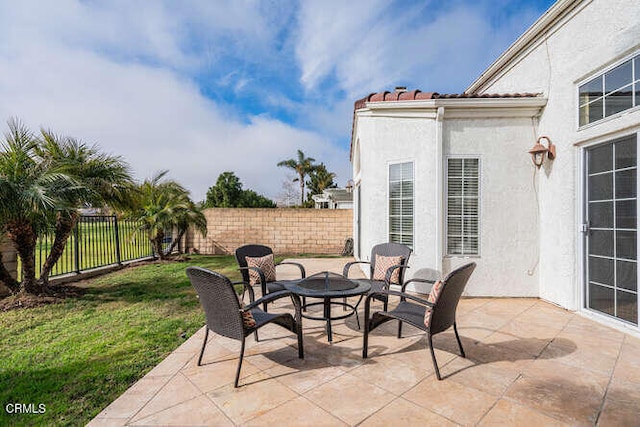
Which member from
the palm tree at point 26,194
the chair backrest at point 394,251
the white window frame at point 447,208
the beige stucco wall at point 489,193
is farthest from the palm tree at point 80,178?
the white window frame at point 447,208

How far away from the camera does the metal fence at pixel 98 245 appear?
7.59 meters

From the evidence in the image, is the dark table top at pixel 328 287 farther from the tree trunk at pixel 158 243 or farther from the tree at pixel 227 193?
the tree at pixel 227 193

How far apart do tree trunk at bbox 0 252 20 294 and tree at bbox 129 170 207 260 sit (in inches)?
172

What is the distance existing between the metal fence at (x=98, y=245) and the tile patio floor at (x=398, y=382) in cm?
538

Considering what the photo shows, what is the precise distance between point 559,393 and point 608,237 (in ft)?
9.75

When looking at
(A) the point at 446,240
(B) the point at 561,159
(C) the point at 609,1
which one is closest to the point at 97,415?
(A) the point at 446,240

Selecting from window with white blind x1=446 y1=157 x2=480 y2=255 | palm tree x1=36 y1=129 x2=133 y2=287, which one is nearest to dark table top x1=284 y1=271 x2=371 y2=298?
window with white blind x1=446 y1=157 x2=480 y2=255

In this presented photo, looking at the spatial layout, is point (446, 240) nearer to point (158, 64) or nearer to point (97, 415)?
point (97, 415)

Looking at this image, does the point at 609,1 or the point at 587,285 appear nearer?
the point at 609,1

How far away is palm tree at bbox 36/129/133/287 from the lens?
594cm

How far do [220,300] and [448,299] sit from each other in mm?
2331

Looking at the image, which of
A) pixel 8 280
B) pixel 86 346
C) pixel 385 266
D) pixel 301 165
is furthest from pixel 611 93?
pixel 301 165

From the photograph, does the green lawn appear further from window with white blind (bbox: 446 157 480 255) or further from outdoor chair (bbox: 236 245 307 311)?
window with white blind (bbox: 446 157 480 255)

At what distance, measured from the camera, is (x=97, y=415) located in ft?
7.70
